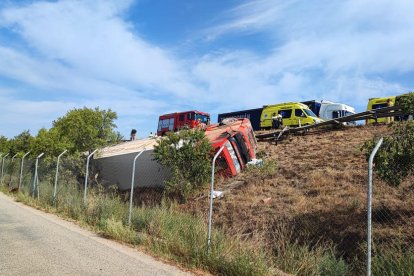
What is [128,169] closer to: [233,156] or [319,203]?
[233,156]

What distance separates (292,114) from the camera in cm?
2927

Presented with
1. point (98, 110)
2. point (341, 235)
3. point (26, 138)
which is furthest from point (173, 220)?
point (26, 138)

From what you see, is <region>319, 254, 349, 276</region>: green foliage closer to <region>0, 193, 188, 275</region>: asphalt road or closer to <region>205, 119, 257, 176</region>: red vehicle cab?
<region>0, 193, 188, 275</region>: asphalt road

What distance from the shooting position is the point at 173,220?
9.77 meters

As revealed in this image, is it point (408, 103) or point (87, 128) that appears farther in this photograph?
point (87, 128)

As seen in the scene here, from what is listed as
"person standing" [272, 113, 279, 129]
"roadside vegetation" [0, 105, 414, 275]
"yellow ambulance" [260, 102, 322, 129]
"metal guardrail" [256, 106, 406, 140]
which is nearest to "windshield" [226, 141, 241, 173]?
"roadside vegetation" [0, 105, 414, 275]

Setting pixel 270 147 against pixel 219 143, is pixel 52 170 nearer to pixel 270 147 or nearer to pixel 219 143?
pixel 219 143

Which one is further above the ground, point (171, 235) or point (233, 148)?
point (233, 148)

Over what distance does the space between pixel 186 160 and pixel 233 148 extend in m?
2.48

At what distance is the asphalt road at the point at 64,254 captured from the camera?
21.7 feet

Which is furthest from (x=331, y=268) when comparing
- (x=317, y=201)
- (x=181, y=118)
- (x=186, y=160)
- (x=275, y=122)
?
(x=181, y=118)

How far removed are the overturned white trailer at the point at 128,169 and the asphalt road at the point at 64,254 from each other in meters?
6.15

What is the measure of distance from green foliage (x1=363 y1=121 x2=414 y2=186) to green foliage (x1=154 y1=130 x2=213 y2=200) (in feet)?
23.1

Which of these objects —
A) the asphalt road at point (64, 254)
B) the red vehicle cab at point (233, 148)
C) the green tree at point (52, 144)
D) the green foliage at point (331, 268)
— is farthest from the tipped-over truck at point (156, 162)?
the green foliage at point (331, 268)
